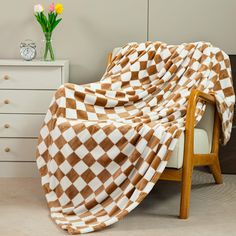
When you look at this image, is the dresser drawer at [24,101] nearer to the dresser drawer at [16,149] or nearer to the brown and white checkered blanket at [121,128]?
the dresser drawer at [16,149]

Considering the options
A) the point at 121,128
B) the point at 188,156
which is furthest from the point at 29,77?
the point at 188,156

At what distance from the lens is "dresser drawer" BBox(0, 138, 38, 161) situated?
3772 mm

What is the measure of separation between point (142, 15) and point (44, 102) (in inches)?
39.0

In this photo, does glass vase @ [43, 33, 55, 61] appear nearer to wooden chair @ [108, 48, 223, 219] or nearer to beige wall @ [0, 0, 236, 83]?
→ beige wall @ [0, 0, 236, 83]

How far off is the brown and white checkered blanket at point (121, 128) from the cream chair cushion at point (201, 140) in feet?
0.22

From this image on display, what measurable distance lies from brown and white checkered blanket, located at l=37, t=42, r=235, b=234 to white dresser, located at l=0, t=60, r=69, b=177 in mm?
→ 408

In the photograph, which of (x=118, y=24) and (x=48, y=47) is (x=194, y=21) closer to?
(x=118, y=24)

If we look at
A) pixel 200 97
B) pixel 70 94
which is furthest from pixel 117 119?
pixel 200 97

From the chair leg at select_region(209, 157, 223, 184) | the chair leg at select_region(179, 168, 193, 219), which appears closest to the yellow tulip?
the chair leg at select_region(209, 157, 223, 184)

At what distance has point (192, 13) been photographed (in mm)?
4082

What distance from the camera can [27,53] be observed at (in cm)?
394

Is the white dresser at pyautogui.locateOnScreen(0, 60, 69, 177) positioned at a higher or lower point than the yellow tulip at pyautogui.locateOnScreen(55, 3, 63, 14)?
lower

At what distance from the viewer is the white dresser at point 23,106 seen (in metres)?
3.73

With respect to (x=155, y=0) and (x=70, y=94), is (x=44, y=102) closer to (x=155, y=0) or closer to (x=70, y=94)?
(x=70, y=94)
